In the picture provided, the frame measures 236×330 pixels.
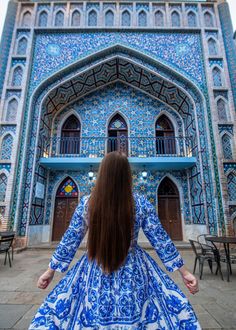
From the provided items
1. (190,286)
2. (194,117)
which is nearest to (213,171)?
(194,117)

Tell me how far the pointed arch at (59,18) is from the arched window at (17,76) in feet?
8.79

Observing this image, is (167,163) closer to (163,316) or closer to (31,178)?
(31,178)

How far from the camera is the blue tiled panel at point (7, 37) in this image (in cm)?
757

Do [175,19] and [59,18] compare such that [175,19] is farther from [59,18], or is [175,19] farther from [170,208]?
[170,208]

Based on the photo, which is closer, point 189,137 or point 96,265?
point 96,265

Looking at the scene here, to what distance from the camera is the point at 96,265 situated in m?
1.12

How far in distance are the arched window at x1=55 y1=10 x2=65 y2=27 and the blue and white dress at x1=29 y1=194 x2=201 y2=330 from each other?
32.3 feet

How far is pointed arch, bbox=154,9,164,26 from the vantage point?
28.0 ft

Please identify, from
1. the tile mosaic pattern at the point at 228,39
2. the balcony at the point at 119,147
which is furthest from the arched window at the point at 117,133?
the tile mosaic pattern at the point at 228,39

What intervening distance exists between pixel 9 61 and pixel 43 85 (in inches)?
63.6

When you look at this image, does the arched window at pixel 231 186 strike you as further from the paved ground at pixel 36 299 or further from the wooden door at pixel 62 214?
the wooden door at pixel 62 214

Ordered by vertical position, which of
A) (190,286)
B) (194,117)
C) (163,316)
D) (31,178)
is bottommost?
(163,316)

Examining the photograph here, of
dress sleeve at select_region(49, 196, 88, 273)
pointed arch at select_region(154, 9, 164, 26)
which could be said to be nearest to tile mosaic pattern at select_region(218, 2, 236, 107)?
pointed arch at select_region(154, 9, 164, 26)

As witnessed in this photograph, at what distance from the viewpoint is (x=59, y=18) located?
8.58 m
